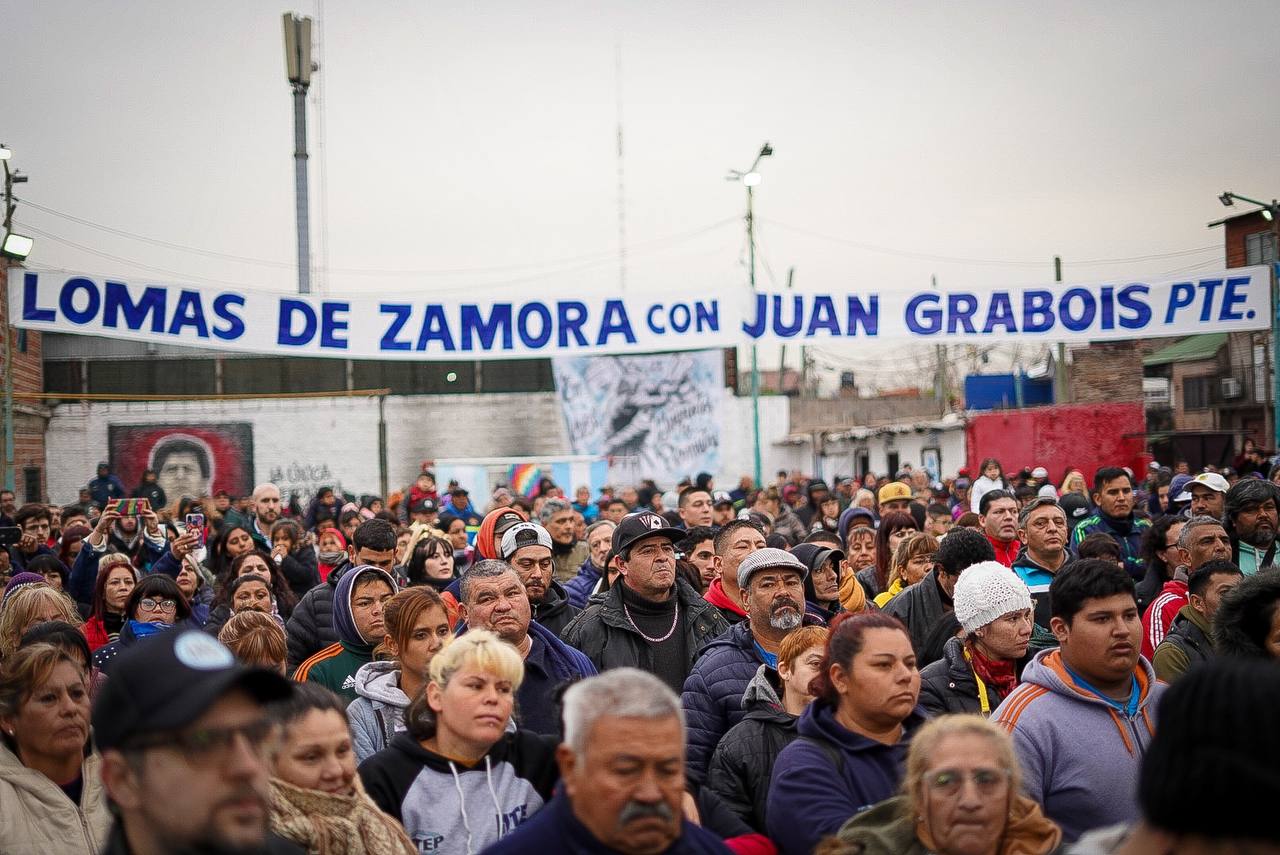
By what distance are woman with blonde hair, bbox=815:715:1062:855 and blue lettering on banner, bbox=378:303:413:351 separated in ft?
40.6

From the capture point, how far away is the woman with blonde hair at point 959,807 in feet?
9.96

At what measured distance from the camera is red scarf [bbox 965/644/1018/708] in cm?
488

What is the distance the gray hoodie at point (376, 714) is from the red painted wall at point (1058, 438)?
2798 centimetres

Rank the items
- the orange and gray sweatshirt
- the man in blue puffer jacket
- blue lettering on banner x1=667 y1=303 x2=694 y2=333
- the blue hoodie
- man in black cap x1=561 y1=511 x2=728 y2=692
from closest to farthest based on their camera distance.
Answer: the blue hoodie < the orange and gray sweatshirt < the man in blue puffer jacket < man in black cap x1=561 y1=511 x2=728 y2=692 < blue lettering on banner x1=667 y1=303 x2=694 y2=333

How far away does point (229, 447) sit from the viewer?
113ft

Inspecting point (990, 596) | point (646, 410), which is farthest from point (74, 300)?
point (646, 410)

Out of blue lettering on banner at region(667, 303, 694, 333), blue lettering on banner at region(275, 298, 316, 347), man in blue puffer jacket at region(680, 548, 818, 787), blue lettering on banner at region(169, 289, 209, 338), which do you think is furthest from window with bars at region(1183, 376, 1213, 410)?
man in blue puffer jacket at region(680, 548, 818, 787)

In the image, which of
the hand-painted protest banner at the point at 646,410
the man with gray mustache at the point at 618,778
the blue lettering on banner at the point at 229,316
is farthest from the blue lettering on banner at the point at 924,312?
the man with gray mustache at the point at 618,778

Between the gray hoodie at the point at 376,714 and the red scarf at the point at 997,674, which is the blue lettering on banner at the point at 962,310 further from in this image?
the gray hoodie at the point at 376,714

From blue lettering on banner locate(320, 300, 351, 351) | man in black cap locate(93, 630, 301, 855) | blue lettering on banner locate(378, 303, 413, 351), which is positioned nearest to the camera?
man in black cap locate(93, 630, 301, 855)

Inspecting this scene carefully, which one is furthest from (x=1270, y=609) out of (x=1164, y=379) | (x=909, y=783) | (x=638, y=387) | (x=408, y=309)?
(x=1164, y=379)

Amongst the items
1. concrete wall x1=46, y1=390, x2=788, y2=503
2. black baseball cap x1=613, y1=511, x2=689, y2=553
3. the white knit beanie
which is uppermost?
concrete wall x1=46, y1=390, x2=788, y2=503

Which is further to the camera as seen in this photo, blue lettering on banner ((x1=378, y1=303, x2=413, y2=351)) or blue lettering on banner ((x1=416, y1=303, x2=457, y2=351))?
blue lettering on banner ((x1=416, y1=303, x2=457, y2=351))

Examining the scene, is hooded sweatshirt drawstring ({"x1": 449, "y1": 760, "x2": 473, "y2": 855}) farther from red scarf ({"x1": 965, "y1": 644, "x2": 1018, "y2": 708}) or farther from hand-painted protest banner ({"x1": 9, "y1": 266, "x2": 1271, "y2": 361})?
hand-painted protest banner ({"x1": 9, "y1": 266, "x2": 1271, "y2": 361})
